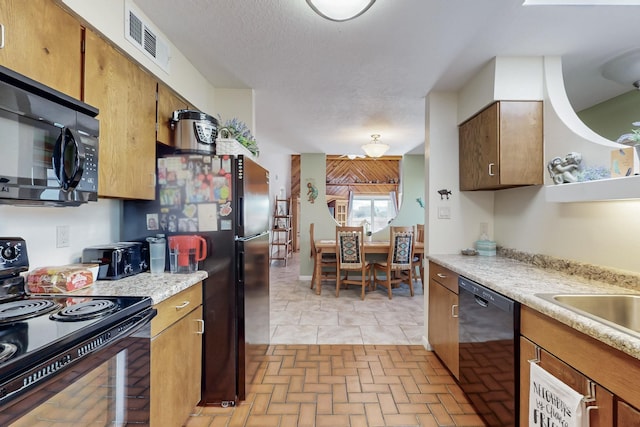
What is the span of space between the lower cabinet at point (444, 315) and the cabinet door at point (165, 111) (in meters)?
2.17

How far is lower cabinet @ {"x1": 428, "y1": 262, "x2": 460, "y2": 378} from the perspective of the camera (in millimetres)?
2084

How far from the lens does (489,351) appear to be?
1626 mm

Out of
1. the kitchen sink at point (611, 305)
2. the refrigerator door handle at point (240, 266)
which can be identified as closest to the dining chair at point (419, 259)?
the kitchen sink at point (611, 305)

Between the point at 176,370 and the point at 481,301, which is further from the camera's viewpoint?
the point at 481,301

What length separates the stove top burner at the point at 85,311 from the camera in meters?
0.97

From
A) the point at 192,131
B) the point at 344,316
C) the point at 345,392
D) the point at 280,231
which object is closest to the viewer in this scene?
the point at 192,131

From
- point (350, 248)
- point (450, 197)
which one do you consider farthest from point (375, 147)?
point (450, 197)

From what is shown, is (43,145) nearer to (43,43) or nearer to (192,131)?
(43,43)

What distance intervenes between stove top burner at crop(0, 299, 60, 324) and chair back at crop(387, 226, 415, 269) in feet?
12.7

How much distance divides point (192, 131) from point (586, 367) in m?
2.19

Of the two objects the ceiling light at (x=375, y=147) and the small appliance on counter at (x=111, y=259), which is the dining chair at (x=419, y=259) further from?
the small appliance on counter at (x=111, y=259)

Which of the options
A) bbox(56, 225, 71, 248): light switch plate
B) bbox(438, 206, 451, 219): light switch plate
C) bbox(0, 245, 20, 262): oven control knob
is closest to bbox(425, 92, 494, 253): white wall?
bbox(438, 206, 451, 219): light switch plate

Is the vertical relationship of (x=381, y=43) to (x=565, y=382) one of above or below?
above

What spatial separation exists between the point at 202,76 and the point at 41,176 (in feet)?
5.42
